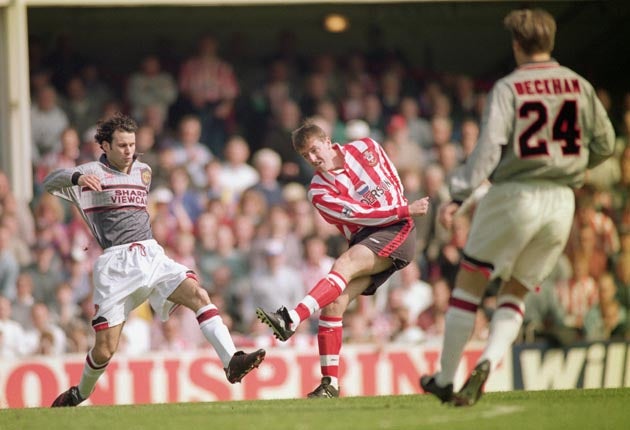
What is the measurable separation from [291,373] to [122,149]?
4.46 meters

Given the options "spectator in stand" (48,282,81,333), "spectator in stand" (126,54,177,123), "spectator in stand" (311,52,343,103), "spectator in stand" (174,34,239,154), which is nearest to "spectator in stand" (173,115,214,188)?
"spectator in stand" (174,34,239,154)

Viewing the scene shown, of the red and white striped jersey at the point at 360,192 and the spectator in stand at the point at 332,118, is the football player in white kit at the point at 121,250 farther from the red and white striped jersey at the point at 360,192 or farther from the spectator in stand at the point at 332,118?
the spectator in stand at the point at 332,118

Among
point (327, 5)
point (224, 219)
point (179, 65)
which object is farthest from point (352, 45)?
point (224, 219)

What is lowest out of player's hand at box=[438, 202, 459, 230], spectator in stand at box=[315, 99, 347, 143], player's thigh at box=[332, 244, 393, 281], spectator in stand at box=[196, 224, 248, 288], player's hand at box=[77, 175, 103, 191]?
player's thigh at box=[332, 244, 393, 281]

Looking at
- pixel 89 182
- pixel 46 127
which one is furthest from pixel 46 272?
pixel 89 182

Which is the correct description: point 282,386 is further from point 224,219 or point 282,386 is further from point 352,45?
point 352,45

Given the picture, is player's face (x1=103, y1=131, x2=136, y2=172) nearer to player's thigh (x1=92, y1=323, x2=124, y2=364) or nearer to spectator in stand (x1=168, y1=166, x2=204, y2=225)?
player's thigh (x1=92, y1=323, x2=124, y2=364)

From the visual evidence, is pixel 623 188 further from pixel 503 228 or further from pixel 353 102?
pixel 503 228

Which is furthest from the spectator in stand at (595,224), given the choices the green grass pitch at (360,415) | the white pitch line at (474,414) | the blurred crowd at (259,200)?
the white pitch line at (474,414)

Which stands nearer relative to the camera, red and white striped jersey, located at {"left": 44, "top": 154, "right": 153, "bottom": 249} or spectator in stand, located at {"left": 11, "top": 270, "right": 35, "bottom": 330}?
red and white striped jersey, located at {"left": 44, "top": 154, "right": 153, "bottom": 249}

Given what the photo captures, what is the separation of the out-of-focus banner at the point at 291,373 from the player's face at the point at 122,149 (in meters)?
3.88

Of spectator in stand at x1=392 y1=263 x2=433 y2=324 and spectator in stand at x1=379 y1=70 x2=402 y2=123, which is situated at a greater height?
spectator in stand at x1=379 y1=70 x2=402 y2=123

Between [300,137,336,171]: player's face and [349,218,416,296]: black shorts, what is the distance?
0.55 metres

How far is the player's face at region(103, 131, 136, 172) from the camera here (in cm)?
903
